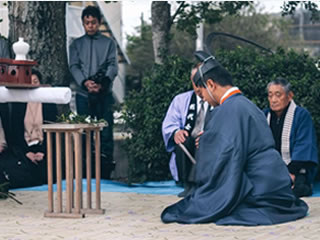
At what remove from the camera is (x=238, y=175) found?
5.73 metres

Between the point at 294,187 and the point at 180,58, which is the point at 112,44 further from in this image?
the point at 294,187

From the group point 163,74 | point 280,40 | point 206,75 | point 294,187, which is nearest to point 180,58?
point 163,74

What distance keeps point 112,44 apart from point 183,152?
2420 mm

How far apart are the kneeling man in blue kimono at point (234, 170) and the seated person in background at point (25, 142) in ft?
9.00

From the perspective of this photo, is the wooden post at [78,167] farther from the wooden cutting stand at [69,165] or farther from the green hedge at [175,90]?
the green hedge at [175,90]

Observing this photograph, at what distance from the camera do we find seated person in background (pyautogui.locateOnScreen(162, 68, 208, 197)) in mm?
7602

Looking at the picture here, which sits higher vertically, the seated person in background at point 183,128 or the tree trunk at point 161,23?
the tree trunk at point 161,23

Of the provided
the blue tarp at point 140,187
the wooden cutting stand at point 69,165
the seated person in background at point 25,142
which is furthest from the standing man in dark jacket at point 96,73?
the wooden cutting stand at point 69,165

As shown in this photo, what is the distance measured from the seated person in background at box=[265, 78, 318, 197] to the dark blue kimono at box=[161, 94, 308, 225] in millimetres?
1670

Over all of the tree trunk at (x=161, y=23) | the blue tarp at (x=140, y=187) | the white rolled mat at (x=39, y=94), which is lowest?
the blue tarp at (x=140, y=187)

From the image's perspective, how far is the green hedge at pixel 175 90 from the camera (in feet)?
27.7

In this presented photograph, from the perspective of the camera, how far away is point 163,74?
888 centimetres

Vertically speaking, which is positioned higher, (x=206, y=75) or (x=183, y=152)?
(x=206, y=75)

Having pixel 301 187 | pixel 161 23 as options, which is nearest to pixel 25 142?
pixel 161 23
